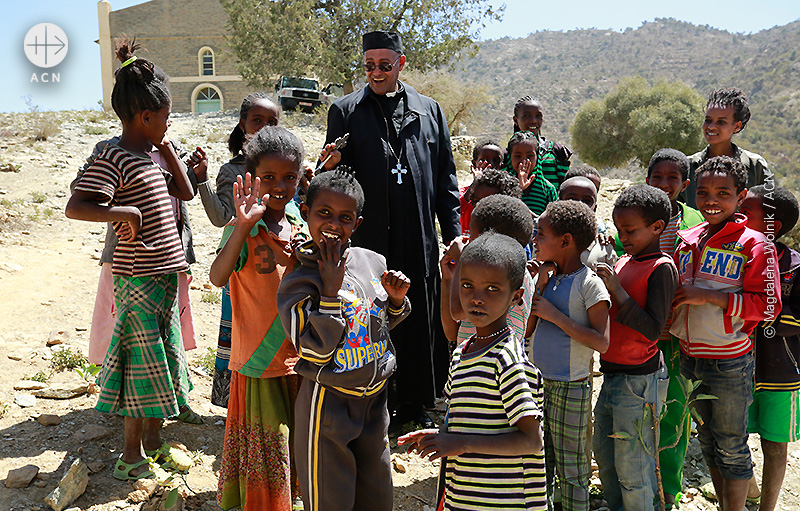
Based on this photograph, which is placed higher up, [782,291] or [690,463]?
[782,291]

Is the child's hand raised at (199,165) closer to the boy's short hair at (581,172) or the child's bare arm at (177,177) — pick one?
the child's bare arm at (177,177)

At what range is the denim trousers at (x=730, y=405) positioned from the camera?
2918mm

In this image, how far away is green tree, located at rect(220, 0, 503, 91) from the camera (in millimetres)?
20906

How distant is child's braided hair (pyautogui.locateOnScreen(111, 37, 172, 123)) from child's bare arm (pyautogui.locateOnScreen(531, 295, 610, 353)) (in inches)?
81.1

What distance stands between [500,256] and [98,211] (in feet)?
6.00

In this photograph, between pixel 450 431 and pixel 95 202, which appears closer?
pixel 450 431

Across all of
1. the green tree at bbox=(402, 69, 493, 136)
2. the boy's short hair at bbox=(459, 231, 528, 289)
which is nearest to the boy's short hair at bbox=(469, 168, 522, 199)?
the boy's short hair at bbox=(459, 231, 528, 289)

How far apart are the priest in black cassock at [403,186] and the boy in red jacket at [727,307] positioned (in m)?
1.54

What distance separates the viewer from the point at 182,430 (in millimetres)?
3551

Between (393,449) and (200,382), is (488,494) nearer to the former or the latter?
(393,449)

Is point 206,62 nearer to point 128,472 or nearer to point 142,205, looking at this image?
point 142,205

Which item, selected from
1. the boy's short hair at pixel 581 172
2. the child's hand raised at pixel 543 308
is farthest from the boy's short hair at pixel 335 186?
the boy's short hair at pixel 581 172

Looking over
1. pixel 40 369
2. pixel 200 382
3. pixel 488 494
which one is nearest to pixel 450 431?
pixel 488 494

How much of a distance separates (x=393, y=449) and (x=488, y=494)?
1961mm
